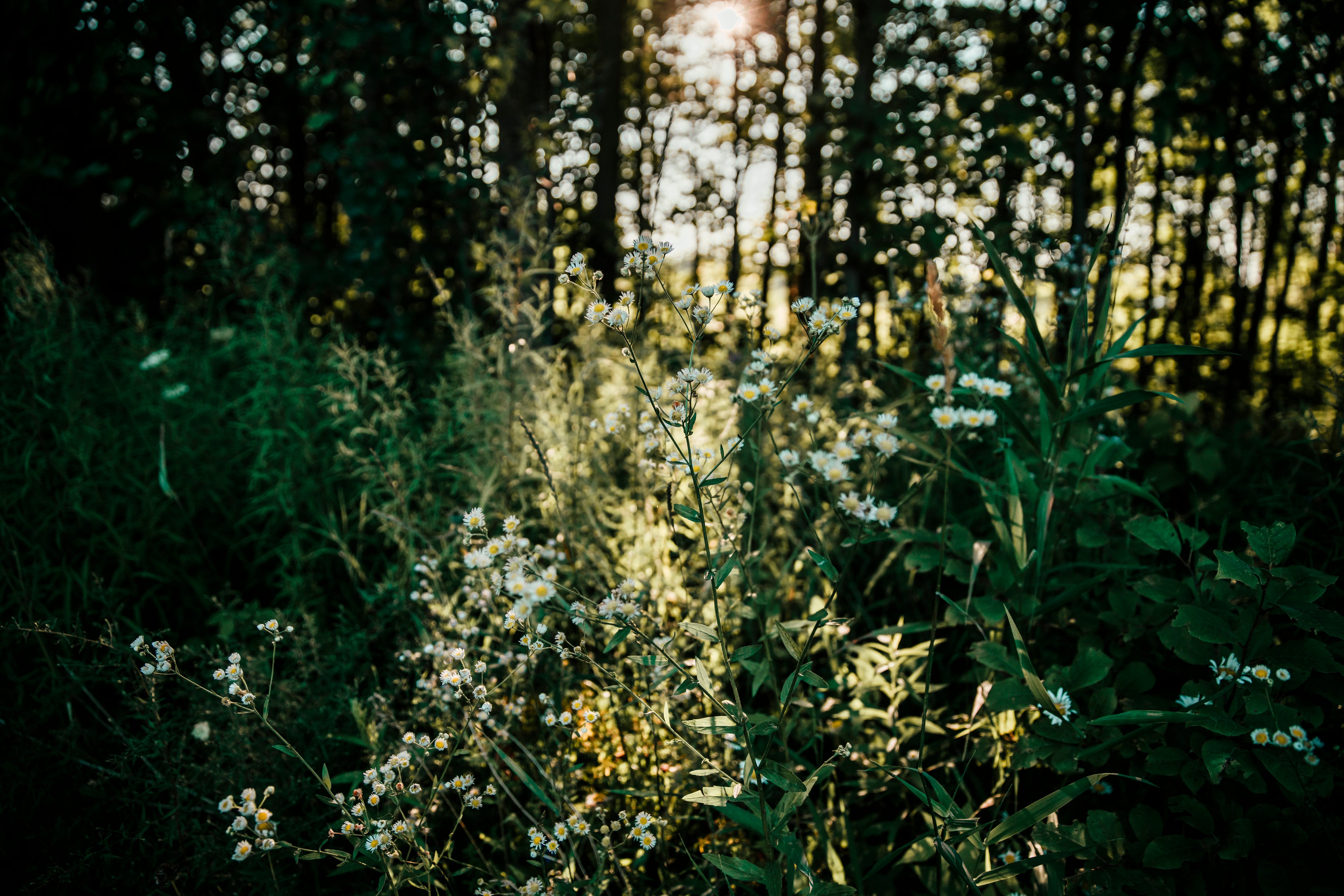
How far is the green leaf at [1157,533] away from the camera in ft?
4.58

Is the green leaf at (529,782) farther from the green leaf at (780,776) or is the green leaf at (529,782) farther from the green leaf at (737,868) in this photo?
the green leaf at (780,776)

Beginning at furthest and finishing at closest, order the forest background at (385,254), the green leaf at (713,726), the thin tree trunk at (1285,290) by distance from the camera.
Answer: the thin tree trunk at (1285,290)
the forest background at (385,254)
the green leaf at (713,726)

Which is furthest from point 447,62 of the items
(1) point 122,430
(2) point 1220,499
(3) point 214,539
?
(2) point 1220,499

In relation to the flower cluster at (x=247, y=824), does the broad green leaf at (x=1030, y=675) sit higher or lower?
higher

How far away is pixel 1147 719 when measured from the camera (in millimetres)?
1162

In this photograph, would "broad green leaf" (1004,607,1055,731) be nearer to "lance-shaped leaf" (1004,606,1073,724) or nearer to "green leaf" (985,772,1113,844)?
"lance-shaped leaf" (1004,606,1073,724)

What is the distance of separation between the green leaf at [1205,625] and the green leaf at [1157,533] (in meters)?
0.16

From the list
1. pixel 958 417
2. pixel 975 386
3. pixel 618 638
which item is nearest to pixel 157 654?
pixel 618 638

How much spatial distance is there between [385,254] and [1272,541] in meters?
4.24

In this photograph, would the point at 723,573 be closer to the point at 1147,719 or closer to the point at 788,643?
the point at 788,643

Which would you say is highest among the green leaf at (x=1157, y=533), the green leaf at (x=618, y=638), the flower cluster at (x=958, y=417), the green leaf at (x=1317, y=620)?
the flower cluster at (x=958, y=417)

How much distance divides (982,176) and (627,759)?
4307 mm

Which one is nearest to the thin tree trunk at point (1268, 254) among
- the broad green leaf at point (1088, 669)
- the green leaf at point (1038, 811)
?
the broad green leaf at point (1088, 669)

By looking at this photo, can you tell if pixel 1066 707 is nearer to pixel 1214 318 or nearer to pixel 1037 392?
pixel 1037 392
